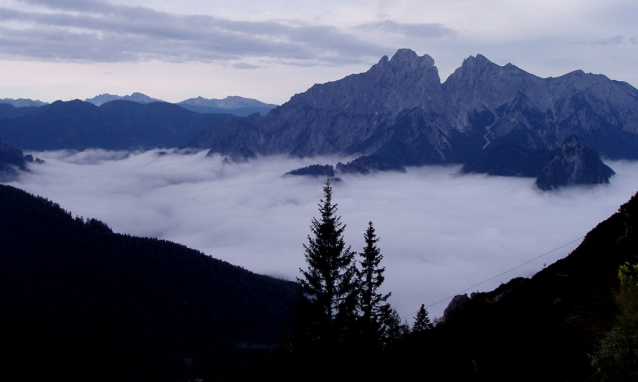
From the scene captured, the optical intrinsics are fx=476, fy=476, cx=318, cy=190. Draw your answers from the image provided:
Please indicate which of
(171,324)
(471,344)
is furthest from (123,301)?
(471,344)

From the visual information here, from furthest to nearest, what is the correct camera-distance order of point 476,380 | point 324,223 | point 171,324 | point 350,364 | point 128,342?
point 171,324
point 128,342
point 324,223
point 350,364
point 476,380

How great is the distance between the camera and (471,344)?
73.2 feet

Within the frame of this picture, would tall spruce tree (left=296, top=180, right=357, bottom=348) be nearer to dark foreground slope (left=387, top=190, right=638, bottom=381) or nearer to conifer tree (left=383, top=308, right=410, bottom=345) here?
dark foreground slope (left=387, top=190, right=638, bottom=381)

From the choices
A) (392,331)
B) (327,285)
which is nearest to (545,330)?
(327,285)

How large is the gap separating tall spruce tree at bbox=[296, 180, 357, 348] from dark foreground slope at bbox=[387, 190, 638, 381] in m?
4.37

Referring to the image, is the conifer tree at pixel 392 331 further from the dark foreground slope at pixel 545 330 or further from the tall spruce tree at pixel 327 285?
the tall spruce tree at pixel 327 285

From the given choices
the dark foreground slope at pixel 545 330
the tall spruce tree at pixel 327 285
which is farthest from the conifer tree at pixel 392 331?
the tall spruce tree at pixel 327 285

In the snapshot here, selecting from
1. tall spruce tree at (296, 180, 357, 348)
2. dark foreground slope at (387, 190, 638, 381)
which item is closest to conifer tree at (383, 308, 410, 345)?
dark foreground slope at (387, 190, 638, 381)

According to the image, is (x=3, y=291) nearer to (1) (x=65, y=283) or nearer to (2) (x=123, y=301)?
(1) (x=65, y=283)

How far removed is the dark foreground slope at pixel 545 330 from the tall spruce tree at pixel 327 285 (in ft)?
14.3

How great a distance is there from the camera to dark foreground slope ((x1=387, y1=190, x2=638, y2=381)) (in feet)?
44.0

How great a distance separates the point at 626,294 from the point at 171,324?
199347 millimetres

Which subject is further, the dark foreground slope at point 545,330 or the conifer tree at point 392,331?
the conifer tree at point 392,331

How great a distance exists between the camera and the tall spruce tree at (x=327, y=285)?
3069 cm
